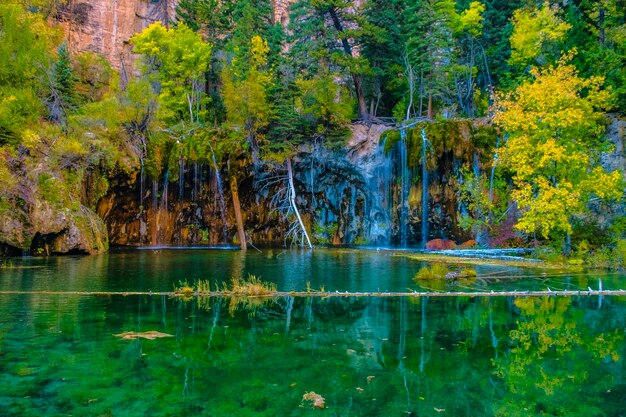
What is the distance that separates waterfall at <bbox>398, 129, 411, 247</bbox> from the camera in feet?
115

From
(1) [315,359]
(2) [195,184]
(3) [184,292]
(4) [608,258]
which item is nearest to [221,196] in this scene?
(2) [195,184]

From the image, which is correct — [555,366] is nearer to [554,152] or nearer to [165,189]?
[554,152]

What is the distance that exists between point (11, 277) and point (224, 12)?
3664 cm

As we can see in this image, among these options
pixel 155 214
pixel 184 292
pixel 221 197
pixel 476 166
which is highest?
pixel 476 166

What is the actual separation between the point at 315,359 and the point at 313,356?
18 cm

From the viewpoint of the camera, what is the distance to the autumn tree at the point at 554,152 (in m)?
22.0

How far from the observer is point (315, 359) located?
29.5 feet

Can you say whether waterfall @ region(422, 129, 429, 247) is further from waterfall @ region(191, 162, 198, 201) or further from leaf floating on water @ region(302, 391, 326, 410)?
leaf floating on water @ region(302, 391, 326, 410)

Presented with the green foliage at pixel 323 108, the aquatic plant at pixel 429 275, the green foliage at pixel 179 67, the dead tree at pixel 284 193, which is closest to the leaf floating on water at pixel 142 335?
the aquatic plant at pixel 429 275

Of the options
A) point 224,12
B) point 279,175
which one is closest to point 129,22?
point 224,12

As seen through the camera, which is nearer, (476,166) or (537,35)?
(476,166)

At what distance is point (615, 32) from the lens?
1170 inches

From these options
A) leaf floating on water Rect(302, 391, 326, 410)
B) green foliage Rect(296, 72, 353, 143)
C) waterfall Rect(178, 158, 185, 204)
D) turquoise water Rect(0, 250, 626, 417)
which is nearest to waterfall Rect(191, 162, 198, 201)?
waterfall Rect(178, 158, 185, 204)

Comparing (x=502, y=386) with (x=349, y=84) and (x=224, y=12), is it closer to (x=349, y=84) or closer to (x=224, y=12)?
(x=349, y=84)
